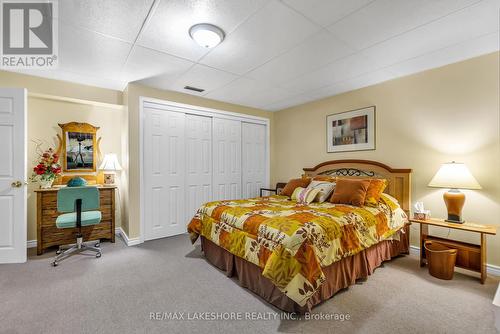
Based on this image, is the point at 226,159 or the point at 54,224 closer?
the point at 54,224

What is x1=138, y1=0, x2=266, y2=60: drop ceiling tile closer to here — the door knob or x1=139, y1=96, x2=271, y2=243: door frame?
x1=139, y1=96, x2=271, y2=243: door frame

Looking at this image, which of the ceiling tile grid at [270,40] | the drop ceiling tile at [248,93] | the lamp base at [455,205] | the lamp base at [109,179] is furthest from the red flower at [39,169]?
the lamp base at [455,205]

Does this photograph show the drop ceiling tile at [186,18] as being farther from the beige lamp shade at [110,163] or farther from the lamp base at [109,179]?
the lamp base at [109,179]

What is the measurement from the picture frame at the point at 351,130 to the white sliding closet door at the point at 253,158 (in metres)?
1.63

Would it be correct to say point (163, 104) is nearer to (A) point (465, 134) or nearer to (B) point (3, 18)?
(B) point (3, 18)

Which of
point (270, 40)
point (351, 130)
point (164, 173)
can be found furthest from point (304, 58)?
point (164, 173)

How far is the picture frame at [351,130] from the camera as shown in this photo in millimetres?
3553

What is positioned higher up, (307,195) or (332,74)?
(332,74)

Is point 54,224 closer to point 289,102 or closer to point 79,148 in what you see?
point 79,148

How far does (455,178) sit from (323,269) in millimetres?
1899

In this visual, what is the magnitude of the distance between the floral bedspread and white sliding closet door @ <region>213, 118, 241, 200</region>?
1.59 meters

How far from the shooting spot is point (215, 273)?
8.23 ft

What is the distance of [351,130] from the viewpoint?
3.77m

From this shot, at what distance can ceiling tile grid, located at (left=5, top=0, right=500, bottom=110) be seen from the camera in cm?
185
